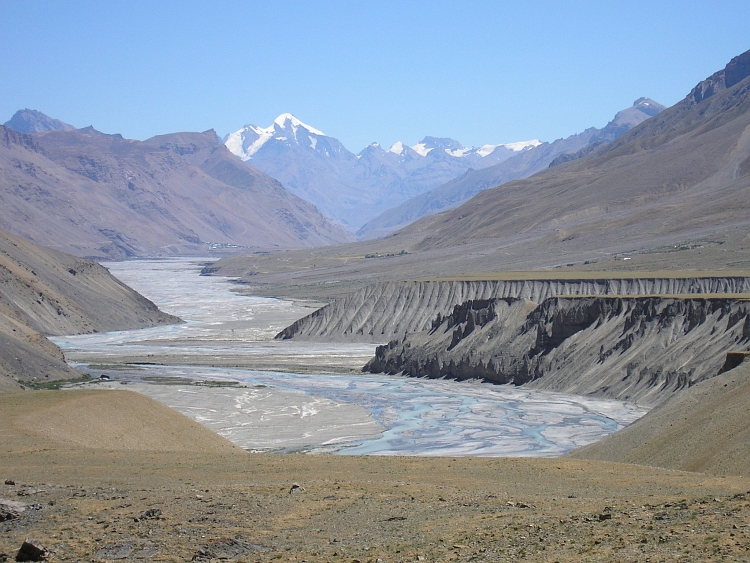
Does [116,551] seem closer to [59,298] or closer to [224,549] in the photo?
[224,549]

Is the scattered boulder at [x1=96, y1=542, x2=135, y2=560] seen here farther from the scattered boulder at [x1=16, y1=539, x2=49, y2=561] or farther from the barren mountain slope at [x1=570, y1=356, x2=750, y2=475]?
the barren mountain slope at [x1=570, y1=356, x2=750, y2=475]

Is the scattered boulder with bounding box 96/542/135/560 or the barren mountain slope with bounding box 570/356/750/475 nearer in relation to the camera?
the scattered boulder with bounding box 96/542/135/560

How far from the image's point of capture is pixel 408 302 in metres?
101

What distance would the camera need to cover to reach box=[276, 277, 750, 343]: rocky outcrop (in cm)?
9394

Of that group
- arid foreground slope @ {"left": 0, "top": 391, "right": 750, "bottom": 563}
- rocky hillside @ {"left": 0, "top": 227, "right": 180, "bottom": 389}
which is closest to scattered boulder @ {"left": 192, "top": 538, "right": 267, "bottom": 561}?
arid foreground slope @ {"left": 0, "top": 391, "right": 750, "bottom": 563}

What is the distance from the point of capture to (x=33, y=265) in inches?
4286

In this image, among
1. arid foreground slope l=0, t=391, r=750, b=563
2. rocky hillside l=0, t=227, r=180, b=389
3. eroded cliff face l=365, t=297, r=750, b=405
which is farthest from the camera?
rocky hillside l=0, t=227, r=180, b=389

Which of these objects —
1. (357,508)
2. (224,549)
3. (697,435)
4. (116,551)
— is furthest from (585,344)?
(116,551)

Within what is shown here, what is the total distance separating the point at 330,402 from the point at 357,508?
3931 centimetres

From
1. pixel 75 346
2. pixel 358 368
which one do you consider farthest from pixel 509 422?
pixel 75 346

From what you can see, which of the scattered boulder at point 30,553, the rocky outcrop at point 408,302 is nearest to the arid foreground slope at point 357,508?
the scattered boulder at point 30,553

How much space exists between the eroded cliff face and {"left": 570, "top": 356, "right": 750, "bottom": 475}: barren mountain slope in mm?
17549

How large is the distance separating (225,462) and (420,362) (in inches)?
1844

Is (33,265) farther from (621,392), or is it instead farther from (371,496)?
(371,496)
